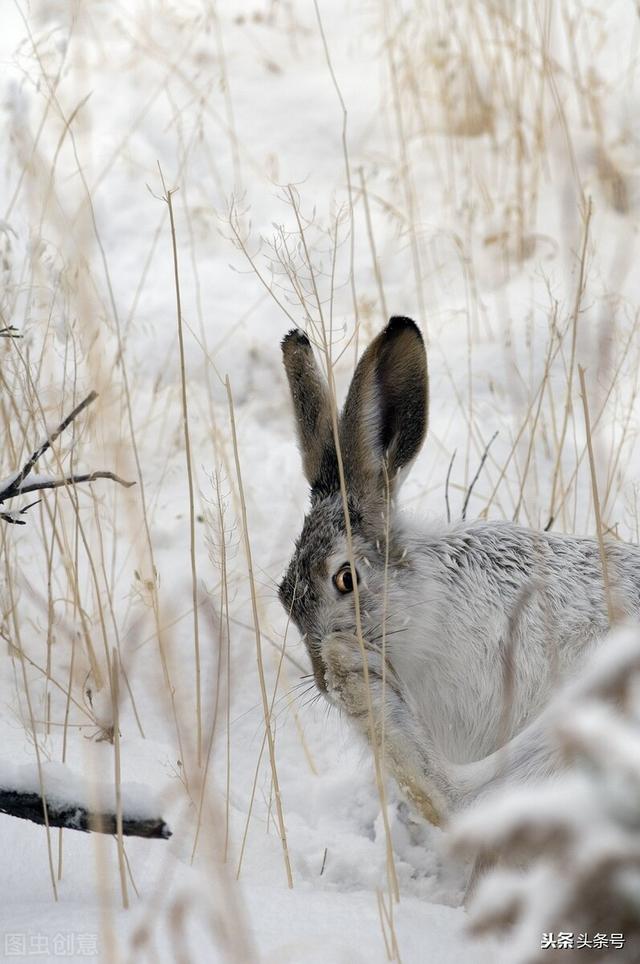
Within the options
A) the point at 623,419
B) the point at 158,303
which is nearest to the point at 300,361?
the point at 623,419

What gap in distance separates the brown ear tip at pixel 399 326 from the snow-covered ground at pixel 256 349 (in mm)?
206

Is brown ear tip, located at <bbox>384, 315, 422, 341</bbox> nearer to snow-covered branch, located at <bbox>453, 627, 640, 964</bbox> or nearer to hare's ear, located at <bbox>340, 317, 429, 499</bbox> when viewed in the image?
hare's ear, located at <bbox>340, 317, 429, 499</bbox>

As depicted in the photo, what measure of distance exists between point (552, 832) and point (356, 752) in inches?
98.7

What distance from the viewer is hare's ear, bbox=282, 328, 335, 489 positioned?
3.03 metres

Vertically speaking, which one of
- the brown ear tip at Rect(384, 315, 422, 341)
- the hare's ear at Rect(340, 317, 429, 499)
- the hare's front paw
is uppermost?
the brown ear tip at Rect(384, 315, 422, 341)

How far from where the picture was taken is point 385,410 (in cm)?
295

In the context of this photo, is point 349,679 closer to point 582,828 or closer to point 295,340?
point 295,340

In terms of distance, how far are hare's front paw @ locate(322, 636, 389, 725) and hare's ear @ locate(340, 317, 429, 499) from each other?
1.58 ft

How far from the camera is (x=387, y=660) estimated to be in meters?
2.80

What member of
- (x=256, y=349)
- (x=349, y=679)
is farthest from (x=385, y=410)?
(x=256, y=349)

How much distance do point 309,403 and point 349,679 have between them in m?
0.82

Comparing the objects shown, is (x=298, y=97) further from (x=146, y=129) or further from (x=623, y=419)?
(x=623, y=419)

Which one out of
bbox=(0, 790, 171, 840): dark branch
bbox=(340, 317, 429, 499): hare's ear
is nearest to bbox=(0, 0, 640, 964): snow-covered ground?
bbox=(0, 790, 171, 840): dark branch

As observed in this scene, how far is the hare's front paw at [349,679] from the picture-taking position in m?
2.61
